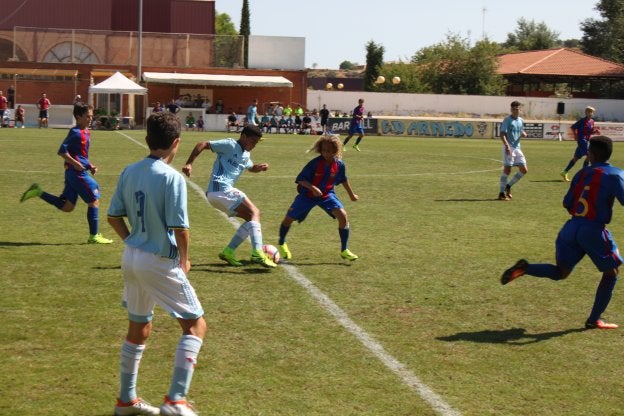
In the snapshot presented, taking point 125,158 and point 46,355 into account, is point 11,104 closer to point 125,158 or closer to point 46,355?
point 125,158

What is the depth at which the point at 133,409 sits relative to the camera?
592 centimetres

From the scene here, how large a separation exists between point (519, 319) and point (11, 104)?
159 feet

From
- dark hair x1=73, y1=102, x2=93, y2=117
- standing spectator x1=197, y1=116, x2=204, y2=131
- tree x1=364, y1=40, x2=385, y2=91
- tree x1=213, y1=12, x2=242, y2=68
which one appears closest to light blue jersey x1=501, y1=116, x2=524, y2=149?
dark hair x1=73, y1=102, x2=93, y2=117

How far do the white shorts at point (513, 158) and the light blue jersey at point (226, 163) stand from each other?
10144mm

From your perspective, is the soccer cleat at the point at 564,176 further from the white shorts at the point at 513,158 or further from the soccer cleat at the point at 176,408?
the soccer cleat at the point at 176,408

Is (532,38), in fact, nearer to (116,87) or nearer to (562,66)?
(562,66)

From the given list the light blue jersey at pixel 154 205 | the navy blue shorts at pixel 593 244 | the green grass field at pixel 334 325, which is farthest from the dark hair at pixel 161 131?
the navy blue shorts at pixel 593 244

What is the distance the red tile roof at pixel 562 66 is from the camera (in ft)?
249

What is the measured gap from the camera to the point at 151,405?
615 cm

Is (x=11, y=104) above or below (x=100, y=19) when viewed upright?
below

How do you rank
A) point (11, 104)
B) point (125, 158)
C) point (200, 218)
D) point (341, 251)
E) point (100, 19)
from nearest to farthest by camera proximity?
point (341, 251)
point (200, 218)
point (125, 158)
point (11, 104)
point (100, 19)

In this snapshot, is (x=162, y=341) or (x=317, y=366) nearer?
(x=317, y=366)

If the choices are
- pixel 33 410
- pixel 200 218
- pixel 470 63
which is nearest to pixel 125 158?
pixel 200 218

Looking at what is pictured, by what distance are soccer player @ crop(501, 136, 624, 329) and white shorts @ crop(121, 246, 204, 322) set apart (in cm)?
389
